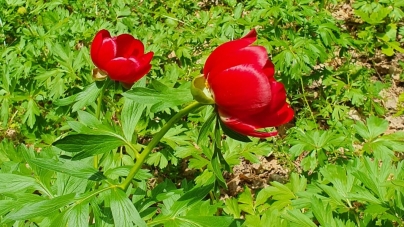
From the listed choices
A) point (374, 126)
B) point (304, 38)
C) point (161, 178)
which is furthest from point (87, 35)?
point (374, 126)

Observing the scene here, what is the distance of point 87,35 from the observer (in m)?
2.56

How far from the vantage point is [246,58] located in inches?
40.6

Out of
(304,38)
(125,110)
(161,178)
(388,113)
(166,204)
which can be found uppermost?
(125,110)

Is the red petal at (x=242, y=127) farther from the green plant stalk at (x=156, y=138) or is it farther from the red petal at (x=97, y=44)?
the red petal at (x=97, y=44)

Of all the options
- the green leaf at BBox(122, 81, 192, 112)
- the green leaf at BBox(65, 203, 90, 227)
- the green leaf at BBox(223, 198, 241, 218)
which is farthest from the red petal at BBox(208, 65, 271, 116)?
the green leaf at BBox(223, 198, 241, 218)

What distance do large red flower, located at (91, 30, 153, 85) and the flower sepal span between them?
431mm

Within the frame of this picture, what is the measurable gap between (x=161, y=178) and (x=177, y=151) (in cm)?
53

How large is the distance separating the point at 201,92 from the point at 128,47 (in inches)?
20.6

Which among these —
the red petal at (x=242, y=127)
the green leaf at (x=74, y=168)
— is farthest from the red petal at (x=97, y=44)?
the red petal at (x=242, y=127)

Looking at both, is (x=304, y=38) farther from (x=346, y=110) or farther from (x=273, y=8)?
(x=346, y=110)

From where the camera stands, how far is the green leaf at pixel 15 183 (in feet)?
4.49

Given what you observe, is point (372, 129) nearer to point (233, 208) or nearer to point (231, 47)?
point (233, 208)

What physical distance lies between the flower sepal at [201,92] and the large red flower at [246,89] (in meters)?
0.01

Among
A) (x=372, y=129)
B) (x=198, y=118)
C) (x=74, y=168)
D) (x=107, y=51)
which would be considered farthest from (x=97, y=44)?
(x=372, y=129)
